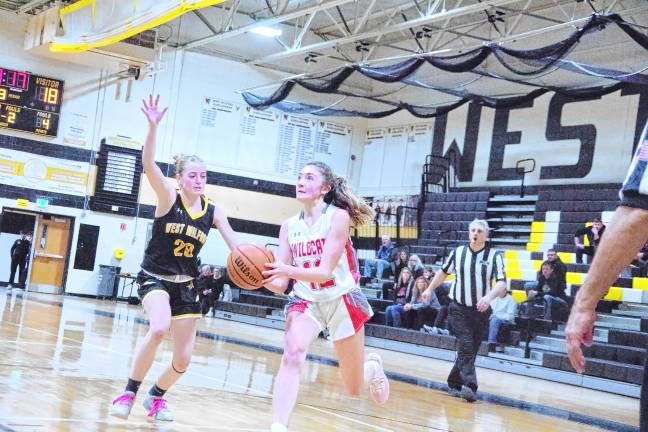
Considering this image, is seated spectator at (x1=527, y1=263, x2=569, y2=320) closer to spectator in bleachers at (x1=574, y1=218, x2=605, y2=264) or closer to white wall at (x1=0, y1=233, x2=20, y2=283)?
spectator in bleachers at (x1=574, y1=218, x2=605, y2=264)

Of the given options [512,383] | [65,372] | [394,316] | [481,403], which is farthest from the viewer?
[394,316]

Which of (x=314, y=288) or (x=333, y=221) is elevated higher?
(x=333, y=221)

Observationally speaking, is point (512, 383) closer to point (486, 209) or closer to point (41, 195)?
point (486, 209)

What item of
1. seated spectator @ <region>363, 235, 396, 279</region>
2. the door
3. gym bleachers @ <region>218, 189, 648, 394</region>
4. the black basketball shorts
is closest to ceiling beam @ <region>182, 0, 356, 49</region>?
seated spectator @ <region>363, 235, 396, 279</region>

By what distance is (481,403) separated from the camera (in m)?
9.30

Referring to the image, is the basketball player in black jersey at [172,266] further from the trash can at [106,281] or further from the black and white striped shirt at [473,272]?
the trash can at [106,281]

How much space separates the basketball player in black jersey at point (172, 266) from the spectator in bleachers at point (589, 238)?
10.7 meters

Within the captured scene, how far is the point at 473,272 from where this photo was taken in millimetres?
9414

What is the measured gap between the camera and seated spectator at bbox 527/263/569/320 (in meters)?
15.0

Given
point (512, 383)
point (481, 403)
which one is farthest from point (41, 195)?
point (481, 403)

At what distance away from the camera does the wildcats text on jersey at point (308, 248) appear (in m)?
5.46

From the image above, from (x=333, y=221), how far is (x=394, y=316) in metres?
11.8

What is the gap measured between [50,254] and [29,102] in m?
3.80

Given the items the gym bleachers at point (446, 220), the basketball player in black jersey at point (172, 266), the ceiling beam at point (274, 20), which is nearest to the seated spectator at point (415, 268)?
the gym bleachers at point (446, 220)
